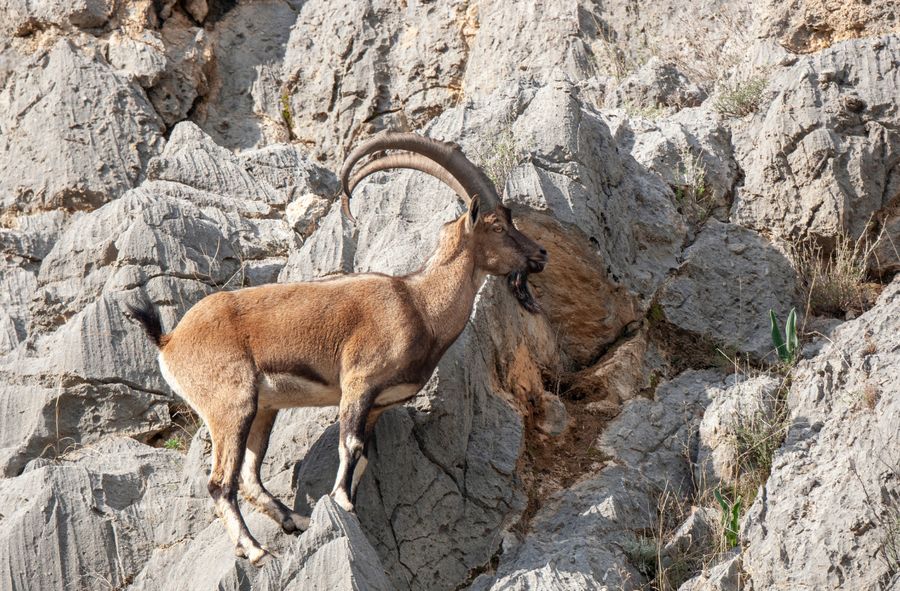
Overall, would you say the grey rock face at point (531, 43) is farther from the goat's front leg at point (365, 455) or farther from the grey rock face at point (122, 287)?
the goat's front leg at point (365, 455)

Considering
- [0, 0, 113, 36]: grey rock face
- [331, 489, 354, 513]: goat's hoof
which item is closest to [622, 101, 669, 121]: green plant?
[331, 489, 354, 513]: goat's hoof

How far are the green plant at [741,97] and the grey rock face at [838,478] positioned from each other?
11.3 feet

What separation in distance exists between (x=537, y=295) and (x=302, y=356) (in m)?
2.66

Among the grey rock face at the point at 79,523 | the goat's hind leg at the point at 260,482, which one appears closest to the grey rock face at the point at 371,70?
the grey rock face at the point at 79,523

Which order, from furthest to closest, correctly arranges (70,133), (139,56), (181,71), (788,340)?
1. (181,71)
2. (139,56)
3. (70,133)
4. (788,340)

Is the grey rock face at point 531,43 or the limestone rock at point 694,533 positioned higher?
the grey rock face at point 531,43

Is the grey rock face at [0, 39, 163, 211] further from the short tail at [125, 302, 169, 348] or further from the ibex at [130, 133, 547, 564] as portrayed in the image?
the ibex at [130, 133, 547, 564]

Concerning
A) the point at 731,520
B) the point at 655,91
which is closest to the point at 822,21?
the point at 655,91

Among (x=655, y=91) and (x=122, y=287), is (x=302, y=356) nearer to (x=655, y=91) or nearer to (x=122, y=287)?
(x=122, y=287)

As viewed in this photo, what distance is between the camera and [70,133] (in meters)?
13.5

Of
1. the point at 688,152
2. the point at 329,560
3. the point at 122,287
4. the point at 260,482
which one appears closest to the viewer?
the point at 329,560

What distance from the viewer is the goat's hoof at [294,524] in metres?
8.09

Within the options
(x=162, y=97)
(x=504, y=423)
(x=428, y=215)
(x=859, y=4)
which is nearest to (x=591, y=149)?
(x=428, y=215)

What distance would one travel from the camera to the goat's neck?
8.49 metres
